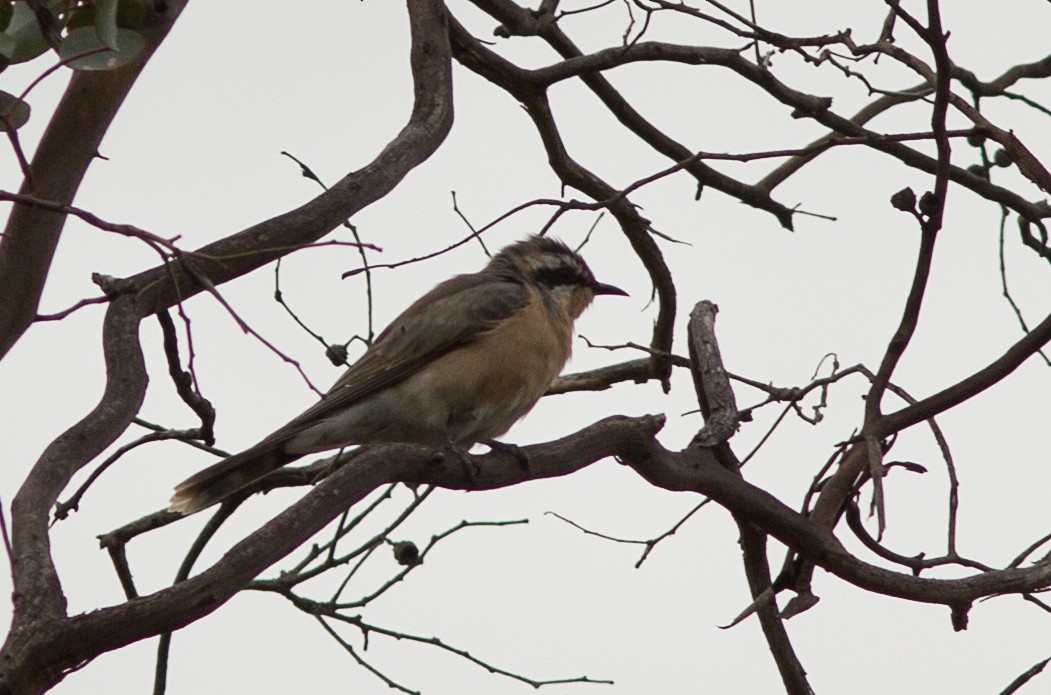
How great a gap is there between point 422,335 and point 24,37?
118 inches

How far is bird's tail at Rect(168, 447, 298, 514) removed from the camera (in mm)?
5227

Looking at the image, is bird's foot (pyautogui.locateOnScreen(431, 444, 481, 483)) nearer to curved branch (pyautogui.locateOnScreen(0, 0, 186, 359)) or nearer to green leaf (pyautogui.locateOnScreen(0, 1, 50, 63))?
curved branch (pyautogui.locateOnScreen(0, 0, 186, 359))

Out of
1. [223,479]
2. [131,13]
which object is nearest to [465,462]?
[223,479]

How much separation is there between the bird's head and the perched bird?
0.54 m

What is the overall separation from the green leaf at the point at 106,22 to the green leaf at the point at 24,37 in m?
0.23

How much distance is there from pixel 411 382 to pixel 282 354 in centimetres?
317

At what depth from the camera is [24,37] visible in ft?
11.5

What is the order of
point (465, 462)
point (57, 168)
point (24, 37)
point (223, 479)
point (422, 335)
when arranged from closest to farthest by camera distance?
point (24, 37), point (57, 168), point (465, 462), point (223, 479), point (422, 335)

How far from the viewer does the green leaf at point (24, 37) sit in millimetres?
3492

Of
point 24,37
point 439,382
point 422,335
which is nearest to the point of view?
point 24,37

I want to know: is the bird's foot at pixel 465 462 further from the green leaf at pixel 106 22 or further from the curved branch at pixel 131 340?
the green leaf at pixel 106 22

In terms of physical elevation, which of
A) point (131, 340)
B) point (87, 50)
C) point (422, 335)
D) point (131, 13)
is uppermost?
point (422, 335)

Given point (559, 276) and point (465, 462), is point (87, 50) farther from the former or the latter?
point (559, 276)

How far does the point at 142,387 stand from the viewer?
3.92 metres
